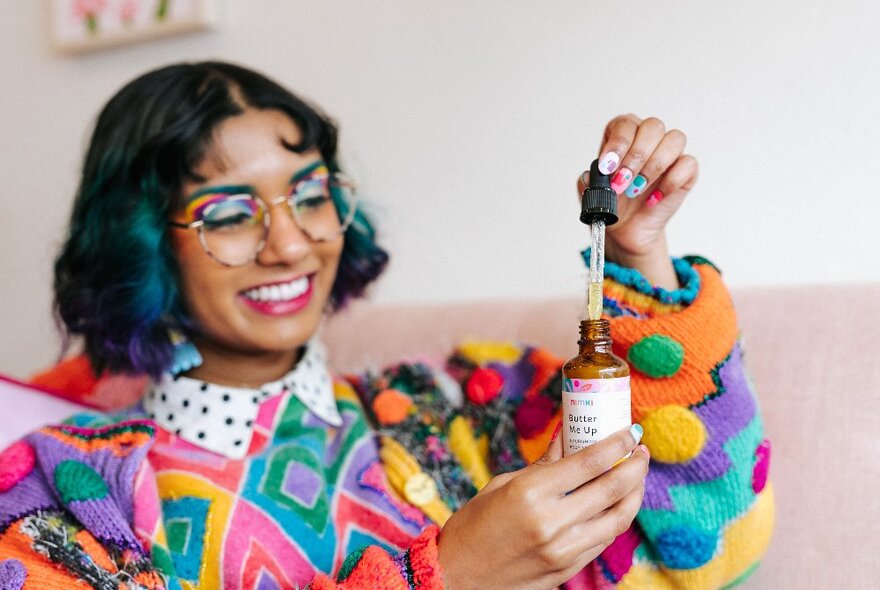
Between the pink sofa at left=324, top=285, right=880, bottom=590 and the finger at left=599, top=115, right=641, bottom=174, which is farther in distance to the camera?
the pink sofa at left=324, top=285, right=880, bottom=590

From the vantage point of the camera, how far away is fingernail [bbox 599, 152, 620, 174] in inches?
30.7

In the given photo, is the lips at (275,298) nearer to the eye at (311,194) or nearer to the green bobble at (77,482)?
the eye at (311,194)

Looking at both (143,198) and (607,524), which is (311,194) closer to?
(143,198)

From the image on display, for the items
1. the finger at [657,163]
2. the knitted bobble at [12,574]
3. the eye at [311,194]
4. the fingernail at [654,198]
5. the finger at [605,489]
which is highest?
the finger at [657,163]

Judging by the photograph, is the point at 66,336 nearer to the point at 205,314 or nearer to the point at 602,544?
the point at 205,314

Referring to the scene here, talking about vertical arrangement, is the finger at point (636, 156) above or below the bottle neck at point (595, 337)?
above

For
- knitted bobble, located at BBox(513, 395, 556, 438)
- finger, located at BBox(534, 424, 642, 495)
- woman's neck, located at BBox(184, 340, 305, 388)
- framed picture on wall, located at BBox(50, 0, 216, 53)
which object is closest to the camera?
finger, located at BBox(534, 424, 642, 495)

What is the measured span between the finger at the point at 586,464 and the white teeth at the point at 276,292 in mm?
495

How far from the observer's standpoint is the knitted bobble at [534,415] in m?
1.01

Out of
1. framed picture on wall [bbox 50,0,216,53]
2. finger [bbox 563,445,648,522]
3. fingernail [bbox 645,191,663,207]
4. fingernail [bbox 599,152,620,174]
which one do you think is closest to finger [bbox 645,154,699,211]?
fingernail [bbox 645,191,663,207]

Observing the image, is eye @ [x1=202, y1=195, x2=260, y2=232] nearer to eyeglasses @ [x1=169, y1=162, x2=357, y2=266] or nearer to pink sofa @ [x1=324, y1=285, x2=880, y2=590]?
eyeglasses @ [x1=169, y1=162, x2=357, y2=266]

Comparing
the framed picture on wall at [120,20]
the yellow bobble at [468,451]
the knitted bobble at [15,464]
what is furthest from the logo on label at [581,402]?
the framed picture on wall at [120,20]

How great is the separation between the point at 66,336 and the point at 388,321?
1.63ft

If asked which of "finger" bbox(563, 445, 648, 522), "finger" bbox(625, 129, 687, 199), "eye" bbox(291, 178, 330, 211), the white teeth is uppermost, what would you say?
"finger" bbox(625, 129, 687, 199)
